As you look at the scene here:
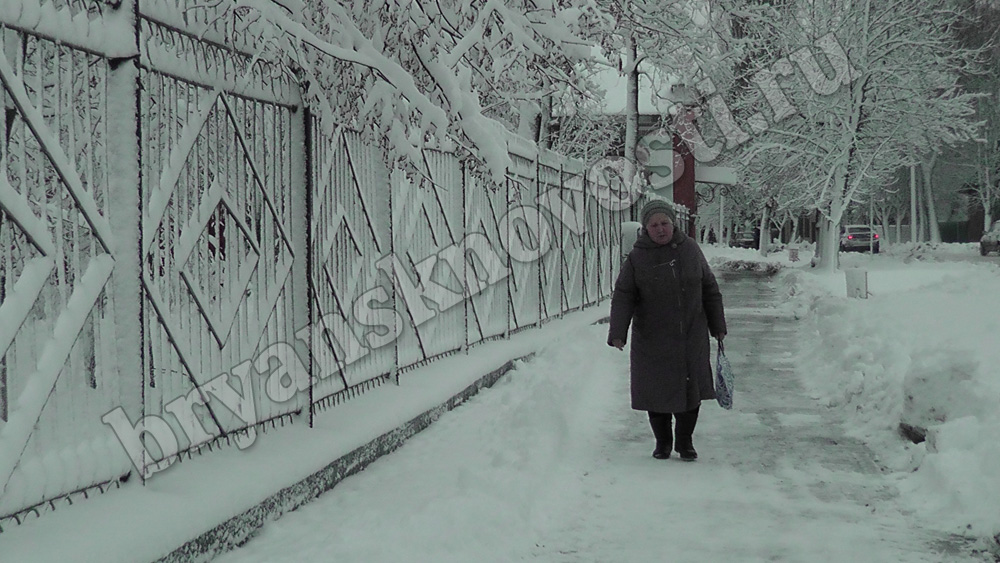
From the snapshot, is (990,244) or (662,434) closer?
(662,434)

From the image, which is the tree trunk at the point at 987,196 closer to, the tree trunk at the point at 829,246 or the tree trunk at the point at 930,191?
the tree trunk at the point at 930,191

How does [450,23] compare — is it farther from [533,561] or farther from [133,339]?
[533,561]

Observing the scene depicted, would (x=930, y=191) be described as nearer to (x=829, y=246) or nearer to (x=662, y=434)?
(x=829, y=246)

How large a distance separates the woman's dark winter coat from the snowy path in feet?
1.51

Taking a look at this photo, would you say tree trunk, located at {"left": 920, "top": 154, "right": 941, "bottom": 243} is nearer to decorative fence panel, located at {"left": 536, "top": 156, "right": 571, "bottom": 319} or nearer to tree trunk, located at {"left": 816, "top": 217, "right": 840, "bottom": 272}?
tree trunk, located at {"left": 816, "top": 217, "right": 840, "bottom": 272}

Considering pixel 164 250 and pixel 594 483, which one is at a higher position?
pixel 164 250

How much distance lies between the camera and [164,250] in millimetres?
4496

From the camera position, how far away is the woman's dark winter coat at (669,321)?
22.4 feet

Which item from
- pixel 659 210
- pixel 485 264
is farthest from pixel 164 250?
pixel 485 264

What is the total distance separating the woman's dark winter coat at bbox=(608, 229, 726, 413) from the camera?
22.4 feet

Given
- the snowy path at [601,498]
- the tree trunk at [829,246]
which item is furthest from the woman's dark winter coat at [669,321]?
the tree trunk at [829,246]

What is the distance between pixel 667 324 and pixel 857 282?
12.7 meters

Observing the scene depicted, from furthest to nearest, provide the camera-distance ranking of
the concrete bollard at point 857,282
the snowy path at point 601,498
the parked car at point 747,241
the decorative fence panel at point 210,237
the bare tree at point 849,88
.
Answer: the parked car at point 747,241, the bare tree at point 849,88, the concrete bollard at point 857,282, the snowy path at point 601,498, the decorative fence panel at point 210,237

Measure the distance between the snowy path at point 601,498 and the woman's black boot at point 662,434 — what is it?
128 mm
